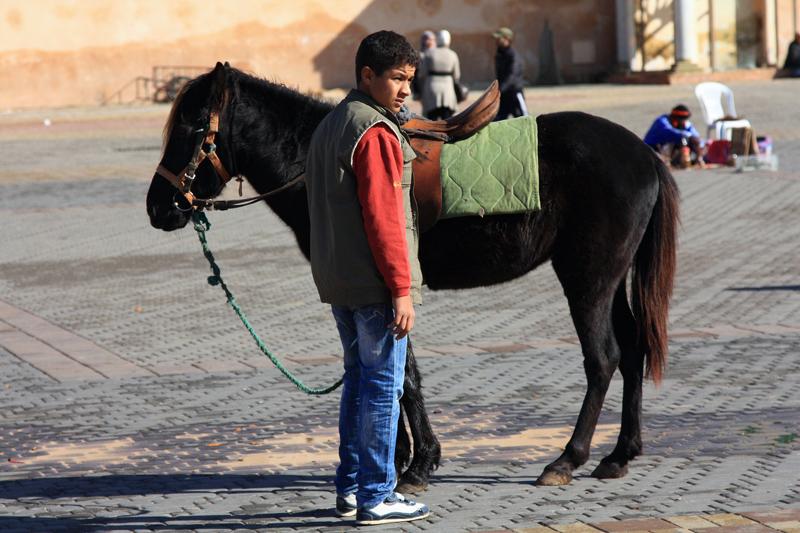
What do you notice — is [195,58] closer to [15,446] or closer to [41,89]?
[41,89]

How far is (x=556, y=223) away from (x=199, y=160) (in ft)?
4.98

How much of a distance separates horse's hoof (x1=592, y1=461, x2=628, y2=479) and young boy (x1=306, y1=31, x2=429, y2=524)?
96 centimetres

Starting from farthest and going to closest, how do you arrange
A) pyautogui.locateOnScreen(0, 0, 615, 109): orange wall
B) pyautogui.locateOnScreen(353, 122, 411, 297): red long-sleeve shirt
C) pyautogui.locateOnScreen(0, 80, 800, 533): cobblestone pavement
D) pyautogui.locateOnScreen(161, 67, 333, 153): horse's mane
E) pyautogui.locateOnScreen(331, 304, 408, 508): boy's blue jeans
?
pyautogui.locateOnScreen(0, 0, 615, 109): orange wall < pyautogui.locateOnScreen(161, 67, 333, 153): horse's mane < pyautogui.locateOnScreen(0, 80, 800, 533): cobblestone pavement < pyautogui.locateOnScreen(331, 304, 408, 508): boy's blue jeans < pyautogui.locateOnScreen(353, 122, 411, 297): red long-sleeve shirt

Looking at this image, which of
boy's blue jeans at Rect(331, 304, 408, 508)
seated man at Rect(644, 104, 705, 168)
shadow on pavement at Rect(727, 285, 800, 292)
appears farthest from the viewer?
seated man at Rect(644, 104, 705, 168)

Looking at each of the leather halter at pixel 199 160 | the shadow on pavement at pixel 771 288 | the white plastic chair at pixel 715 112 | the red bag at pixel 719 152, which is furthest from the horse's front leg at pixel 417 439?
the white plastic chair at pixel 715 112

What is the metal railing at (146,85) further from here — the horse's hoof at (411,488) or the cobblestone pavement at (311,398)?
the horse's hoof at (411,488)

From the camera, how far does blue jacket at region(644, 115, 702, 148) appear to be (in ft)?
64.3

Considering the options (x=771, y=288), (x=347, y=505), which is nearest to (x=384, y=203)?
(x=347, y=505)

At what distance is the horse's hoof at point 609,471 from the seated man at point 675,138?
13.8m

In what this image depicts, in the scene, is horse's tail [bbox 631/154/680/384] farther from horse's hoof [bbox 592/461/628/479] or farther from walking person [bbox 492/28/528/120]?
walking person [bbox 492/28/528/120]

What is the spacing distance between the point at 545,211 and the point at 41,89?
126 feet

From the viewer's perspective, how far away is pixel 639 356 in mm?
6418

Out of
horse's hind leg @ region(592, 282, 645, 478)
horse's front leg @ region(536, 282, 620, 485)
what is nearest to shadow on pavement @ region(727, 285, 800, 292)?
horse's hind leg @ region(592, 282, 645, 478)

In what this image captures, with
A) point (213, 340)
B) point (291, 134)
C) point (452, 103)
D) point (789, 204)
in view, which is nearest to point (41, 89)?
point (452, 103)
